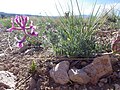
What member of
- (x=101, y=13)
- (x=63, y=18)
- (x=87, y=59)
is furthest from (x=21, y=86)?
(x=101, y=13)

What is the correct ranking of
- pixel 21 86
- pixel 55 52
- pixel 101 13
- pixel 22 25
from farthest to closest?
pixel 101 13, pixel 55 52, pixel 21 86, pixel 22 25

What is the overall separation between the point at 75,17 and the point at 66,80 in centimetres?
66

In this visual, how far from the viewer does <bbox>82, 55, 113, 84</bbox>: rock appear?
2186 mm

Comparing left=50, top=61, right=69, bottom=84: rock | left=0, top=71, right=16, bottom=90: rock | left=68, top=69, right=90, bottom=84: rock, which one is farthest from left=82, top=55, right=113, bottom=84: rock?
left=0, top=71, right=16, bottom=90: rock

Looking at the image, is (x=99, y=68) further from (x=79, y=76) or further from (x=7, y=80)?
(x=7, y=80)

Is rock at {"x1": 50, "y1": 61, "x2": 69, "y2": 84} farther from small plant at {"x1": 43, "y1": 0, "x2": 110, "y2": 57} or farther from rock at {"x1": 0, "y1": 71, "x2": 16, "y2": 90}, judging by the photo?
rock at {"x1": 0, "y1": 71, "x2": 16, "y2": 90}

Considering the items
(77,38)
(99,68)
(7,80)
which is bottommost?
(7,80)

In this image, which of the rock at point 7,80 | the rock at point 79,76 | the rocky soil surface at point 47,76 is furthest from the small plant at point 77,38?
the rock at point 7,80

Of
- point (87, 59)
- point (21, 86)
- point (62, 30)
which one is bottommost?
point (21, 86)

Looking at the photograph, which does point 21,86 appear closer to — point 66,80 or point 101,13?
point 66,80

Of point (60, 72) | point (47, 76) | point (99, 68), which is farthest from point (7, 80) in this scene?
point (99, 68)

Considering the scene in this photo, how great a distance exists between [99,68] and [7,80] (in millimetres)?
759

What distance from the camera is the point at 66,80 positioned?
7.16 ft

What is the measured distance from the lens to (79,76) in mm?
2137
